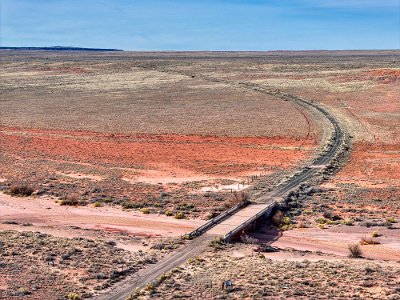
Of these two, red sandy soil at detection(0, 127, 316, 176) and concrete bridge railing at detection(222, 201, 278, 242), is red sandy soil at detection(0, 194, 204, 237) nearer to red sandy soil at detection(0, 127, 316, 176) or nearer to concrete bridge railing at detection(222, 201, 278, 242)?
concrete bridge railing at detection(222, 201, 278, 242)

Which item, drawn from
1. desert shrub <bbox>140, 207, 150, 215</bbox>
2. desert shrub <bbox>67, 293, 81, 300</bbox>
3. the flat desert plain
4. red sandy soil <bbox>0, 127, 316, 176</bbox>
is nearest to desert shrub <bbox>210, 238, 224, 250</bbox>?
the flat desert plain

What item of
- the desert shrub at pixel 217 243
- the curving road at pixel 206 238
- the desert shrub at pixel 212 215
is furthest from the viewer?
the desert shrub at pixel 212 215

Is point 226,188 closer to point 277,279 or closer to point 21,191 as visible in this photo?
point 21,191

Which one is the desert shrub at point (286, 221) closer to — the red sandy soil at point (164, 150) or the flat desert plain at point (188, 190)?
the flat desert plain at point (188, 190)

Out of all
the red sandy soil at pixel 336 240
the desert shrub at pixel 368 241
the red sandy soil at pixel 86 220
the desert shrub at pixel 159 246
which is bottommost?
the red sandy soil at pixel 86 220

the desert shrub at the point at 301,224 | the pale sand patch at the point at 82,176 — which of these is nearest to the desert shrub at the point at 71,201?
the pale sand patch at the point at 82,176

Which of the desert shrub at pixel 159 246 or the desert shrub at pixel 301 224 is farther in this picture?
the desert shrub at pixel 301 224

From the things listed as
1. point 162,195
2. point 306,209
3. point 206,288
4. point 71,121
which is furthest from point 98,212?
point 71,121
